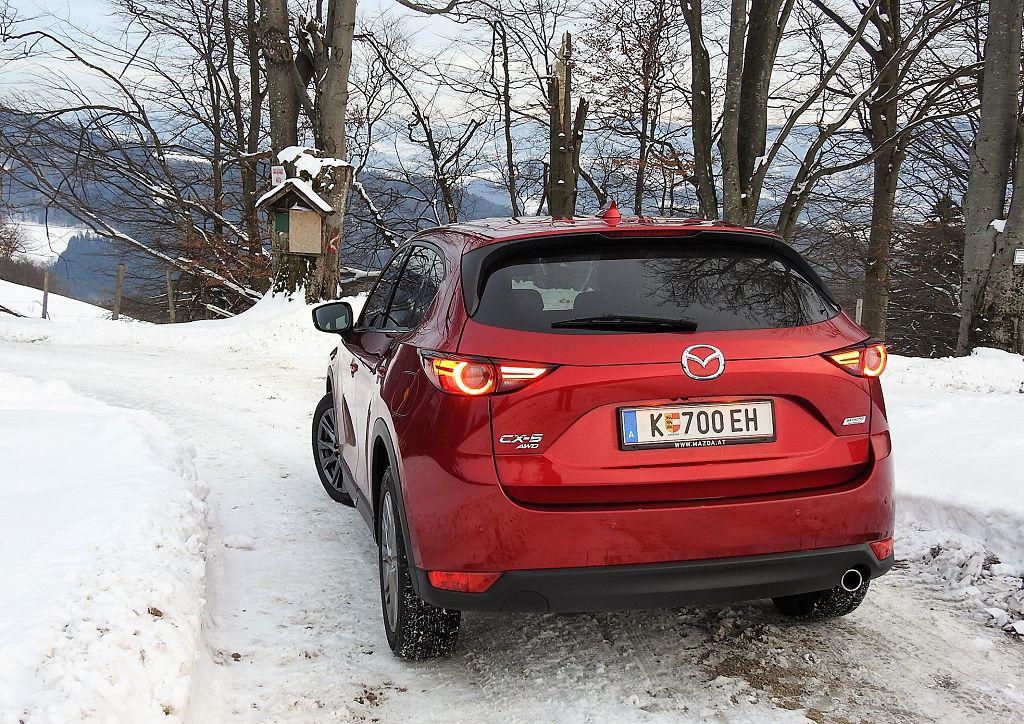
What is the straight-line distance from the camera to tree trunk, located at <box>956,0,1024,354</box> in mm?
12531

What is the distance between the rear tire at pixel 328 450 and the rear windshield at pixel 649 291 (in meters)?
2.67

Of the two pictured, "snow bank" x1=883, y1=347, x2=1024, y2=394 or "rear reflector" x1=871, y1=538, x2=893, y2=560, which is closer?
"rear reflector" x1=871, y1=538, x2=893, y2=560

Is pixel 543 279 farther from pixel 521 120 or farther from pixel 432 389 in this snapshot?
pixel 521 120

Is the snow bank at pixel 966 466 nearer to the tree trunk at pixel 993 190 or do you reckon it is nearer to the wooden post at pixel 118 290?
the tree trunk at pixel 993 190

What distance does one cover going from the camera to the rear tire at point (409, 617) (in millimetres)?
3258

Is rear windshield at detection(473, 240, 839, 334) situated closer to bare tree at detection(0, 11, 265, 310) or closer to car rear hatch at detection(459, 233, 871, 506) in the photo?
car rear hatch at detection(459, 233, 871, 506)

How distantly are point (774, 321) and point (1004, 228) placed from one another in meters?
11.3

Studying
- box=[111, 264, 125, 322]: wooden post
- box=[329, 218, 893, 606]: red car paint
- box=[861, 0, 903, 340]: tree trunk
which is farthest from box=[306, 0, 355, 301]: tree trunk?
box=[329, 218, 893, 606]: red car paint

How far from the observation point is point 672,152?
24922 mm

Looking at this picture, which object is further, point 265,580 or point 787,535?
point 265,580

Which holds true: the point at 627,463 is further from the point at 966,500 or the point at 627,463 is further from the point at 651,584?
the point at 966,500

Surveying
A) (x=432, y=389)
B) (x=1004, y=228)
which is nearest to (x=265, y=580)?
(x=432, y=389)

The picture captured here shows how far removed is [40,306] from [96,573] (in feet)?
121

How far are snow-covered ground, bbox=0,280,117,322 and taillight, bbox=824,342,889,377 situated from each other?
21.4 m
